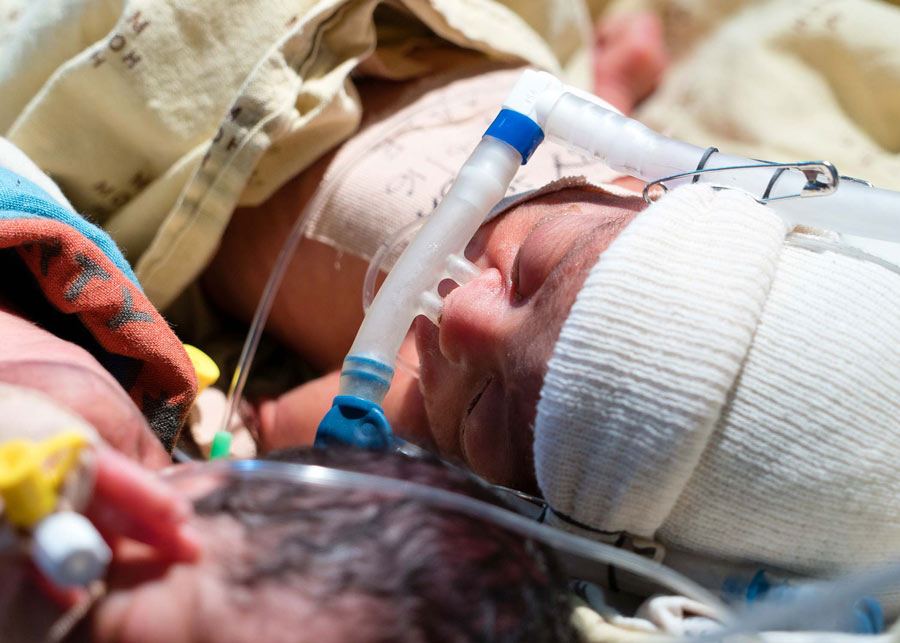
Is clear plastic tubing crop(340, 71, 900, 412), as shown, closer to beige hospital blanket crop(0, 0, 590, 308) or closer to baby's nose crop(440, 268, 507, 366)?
baby's nose crop(440, 268, 507, 366)

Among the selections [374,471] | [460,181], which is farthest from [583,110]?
[374,471]

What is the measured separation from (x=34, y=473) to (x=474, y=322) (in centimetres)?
47

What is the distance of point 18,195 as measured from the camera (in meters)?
0.85

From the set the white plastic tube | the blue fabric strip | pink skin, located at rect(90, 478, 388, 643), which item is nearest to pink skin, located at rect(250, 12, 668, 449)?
the white plastic tube

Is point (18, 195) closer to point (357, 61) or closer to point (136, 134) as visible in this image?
point (136, 134)

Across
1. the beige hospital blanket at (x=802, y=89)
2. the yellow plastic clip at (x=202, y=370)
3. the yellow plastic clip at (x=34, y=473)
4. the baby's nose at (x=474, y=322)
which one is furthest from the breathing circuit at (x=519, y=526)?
the beige hospital blanket at (x=802, y=89)

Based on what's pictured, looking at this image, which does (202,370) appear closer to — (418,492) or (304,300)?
(304,300)

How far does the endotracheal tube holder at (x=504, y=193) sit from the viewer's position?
80 cm

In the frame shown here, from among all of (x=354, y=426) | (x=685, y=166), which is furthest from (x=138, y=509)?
(x=685, y=166)

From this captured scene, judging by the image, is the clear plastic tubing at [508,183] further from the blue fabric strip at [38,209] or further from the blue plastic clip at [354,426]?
the blue fabric strip at [38,209]

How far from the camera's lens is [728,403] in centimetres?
67

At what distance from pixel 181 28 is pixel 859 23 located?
4.08 feet

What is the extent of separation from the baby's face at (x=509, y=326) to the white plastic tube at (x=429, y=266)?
0.14ft

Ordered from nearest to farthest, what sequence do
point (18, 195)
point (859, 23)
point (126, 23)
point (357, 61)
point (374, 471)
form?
point (374, 471)
point (18, 195)
point (126, 23)
point (357, 61)
point (859, 23)
